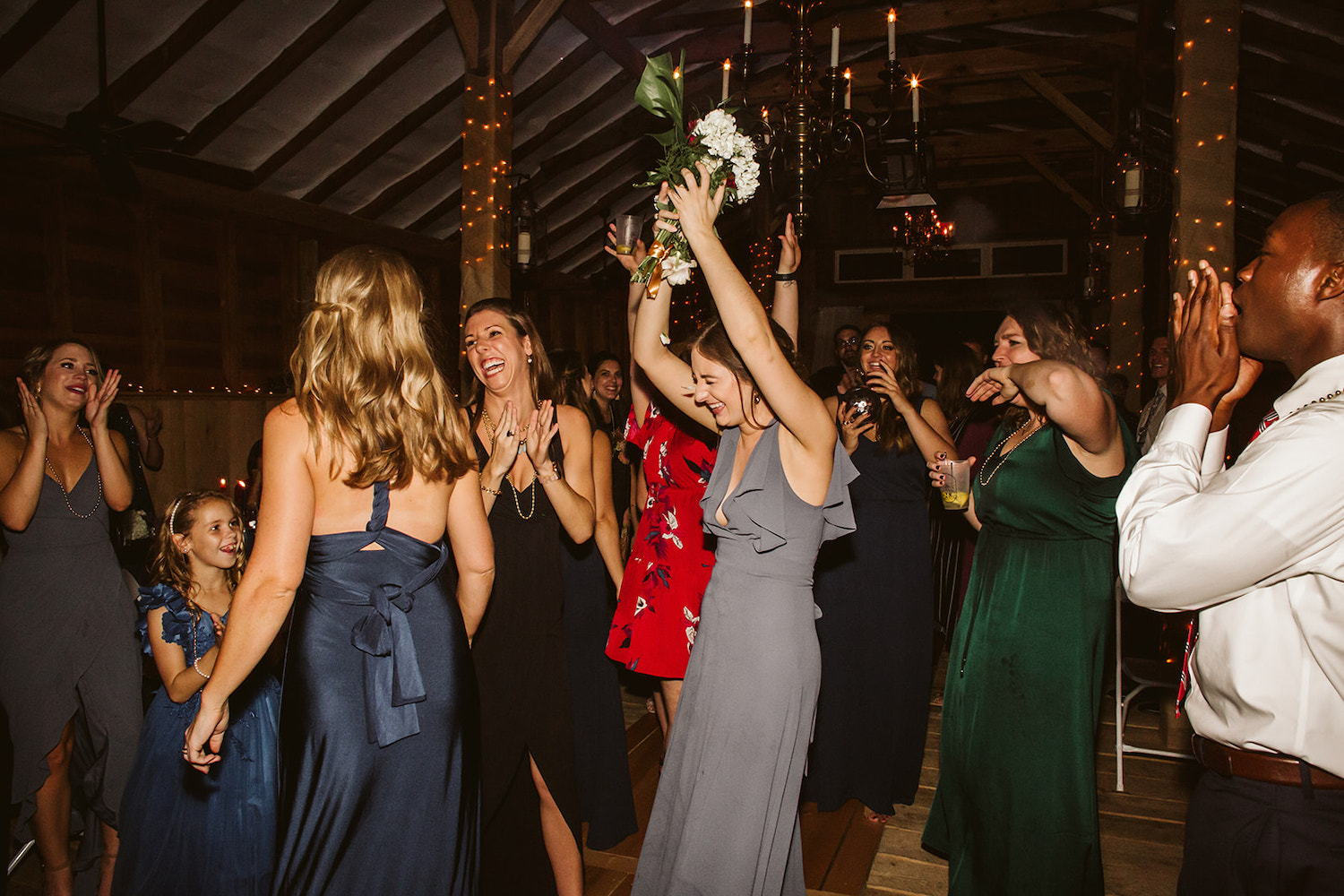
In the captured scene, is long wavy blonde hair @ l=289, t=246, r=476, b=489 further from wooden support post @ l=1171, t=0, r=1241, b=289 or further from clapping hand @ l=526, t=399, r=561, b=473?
wooden support post @ l=1171, t=0, r=1241, b=289

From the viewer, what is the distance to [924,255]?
26.1ft

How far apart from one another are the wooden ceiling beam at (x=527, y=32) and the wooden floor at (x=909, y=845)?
401 centimetres

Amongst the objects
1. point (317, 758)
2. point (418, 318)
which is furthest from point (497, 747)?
point (418, 318)

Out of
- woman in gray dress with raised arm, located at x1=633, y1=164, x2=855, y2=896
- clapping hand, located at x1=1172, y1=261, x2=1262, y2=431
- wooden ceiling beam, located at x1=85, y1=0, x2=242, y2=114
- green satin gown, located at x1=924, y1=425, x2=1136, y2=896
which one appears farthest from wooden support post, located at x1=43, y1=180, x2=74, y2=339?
clapping hand, located at x1=1172, y1=261, x2=1262, y2=431

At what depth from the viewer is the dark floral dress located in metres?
2.68

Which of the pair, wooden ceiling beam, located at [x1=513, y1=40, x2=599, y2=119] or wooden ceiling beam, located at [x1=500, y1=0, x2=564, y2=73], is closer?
wooden ceiling beam, located at [x1=500, y1=0, x2=564, y2=73]

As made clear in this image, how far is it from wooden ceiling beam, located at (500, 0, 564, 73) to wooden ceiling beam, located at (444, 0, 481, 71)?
0.51 feet

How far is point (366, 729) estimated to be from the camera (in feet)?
5.42

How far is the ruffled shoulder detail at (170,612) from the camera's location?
2299 mm

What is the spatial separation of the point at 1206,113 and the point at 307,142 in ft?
24.1

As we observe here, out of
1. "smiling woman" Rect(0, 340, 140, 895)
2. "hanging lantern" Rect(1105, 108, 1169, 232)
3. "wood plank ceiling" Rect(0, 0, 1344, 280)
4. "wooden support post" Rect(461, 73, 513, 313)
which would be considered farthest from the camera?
"wood plank ceiling" Rect(0, 0, 1344, 280)

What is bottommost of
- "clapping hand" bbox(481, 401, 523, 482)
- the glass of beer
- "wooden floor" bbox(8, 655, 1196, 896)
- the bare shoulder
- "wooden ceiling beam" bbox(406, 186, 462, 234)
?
"wooden floor" bbox(8, 655, 1196, 896)

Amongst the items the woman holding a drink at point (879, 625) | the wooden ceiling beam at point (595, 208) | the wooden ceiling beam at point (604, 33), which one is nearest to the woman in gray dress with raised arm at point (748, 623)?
the woman holding a drink at point (879, 625)

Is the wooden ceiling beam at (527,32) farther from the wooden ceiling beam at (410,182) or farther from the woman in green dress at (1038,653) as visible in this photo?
the wooden ceiling beam at (410,182)
